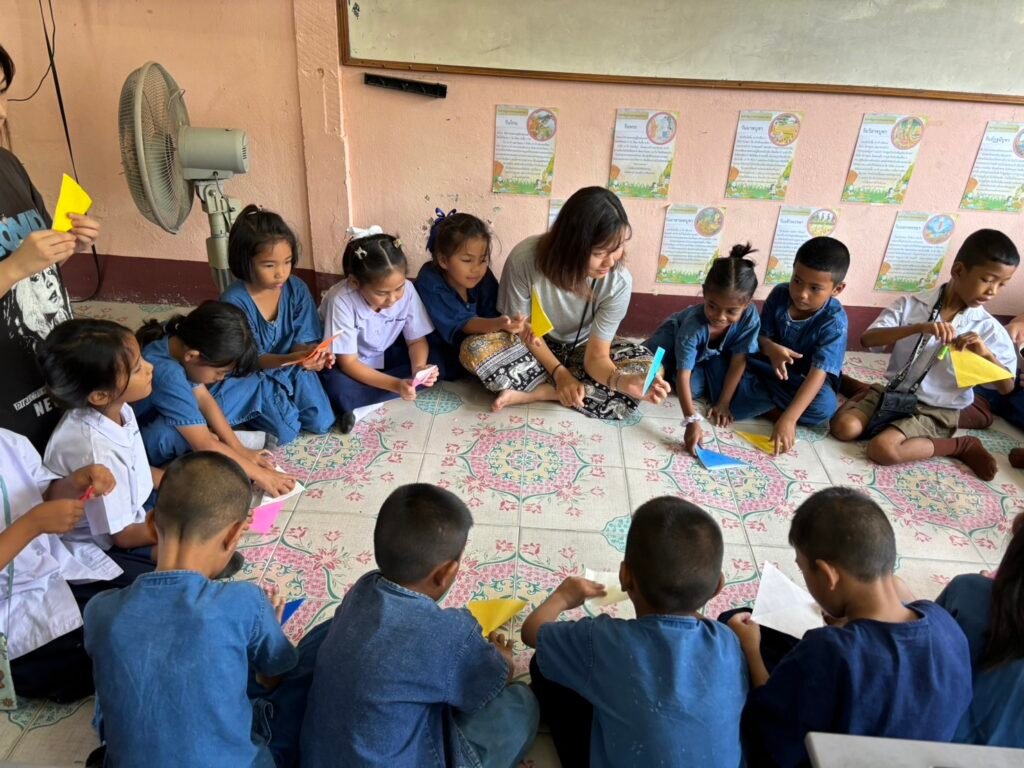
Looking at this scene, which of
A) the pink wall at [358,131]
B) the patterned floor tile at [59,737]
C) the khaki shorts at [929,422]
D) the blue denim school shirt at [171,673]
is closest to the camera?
the blue denim school shirt at [171,673]

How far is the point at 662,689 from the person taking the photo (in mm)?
1046

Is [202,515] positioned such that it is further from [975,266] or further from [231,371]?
[975,266]

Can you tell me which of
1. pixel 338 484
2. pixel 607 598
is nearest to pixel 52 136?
pixel 338 484

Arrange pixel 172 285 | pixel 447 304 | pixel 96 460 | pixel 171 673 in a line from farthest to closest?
1. pixel 172 285
2. pixel 447 304
3. pixel 96 460
4. pixel 171 673

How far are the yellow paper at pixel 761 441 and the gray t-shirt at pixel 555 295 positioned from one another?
0.59 meters

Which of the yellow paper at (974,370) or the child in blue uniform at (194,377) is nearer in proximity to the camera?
the child in blue uniform at (194,377)

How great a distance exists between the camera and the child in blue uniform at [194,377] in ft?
5.87

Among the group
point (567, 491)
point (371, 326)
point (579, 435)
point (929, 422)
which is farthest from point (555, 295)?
point (929, 422)

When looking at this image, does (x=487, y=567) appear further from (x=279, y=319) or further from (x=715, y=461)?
(x=279, y=319)

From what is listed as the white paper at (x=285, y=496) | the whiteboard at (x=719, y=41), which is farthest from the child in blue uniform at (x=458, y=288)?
the white paper at (x=285, y=496)

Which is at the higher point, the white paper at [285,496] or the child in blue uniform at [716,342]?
the child in blue uniform at [716,342]

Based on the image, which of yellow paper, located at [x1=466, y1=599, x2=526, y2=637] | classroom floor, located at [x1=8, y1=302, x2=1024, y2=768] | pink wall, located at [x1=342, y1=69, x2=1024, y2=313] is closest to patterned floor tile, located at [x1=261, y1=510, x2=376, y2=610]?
classroom floor, located at [x1=8, y1=302, x2=1024, y2=768]

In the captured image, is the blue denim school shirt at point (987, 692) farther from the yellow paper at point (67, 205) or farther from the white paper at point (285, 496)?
the yellow paper at point (67, 205)

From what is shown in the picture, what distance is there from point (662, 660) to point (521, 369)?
1.53 meters
